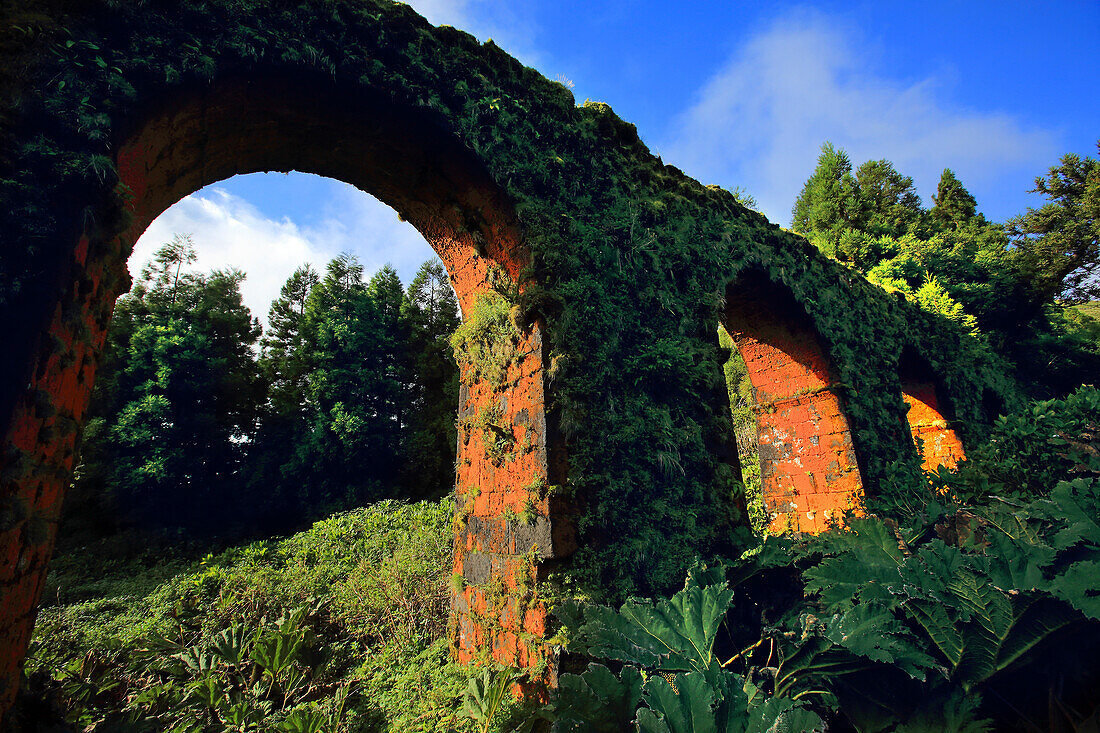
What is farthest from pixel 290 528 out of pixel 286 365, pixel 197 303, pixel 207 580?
pixel 207 580

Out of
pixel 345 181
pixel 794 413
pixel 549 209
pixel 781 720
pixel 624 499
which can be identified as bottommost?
pixel 781 720

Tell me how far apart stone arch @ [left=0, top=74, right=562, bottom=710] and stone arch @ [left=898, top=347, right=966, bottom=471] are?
332 inches

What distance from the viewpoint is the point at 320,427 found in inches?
637

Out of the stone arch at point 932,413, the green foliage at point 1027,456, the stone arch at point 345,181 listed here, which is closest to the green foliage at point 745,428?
the stone arch at point 932,413

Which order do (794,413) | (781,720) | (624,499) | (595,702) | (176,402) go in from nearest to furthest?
(781,720) → (595,702) → (624,499) → (794,413) → (176,402)

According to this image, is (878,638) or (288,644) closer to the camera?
(878,638)

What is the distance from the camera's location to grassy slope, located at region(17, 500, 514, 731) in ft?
9.32

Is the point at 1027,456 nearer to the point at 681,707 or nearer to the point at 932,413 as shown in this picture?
the point at 932,413

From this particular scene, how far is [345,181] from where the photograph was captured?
11.9 ft

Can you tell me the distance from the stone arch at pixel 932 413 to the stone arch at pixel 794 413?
3.46 m

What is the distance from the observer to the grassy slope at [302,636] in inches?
112

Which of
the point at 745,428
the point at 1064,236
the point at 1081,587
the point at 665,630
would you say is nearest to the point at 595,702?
the point at 665,630

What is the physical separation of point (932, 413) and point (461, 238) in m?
9.80

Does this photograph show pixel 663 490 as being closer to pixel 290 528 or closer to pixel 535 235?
pixel 535 235
